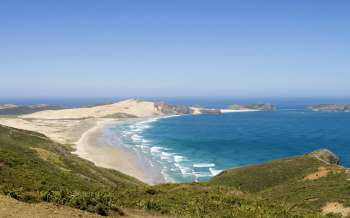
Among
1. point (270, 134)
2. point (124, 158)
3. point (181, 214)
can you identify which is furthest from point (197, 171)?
point (270, 134)

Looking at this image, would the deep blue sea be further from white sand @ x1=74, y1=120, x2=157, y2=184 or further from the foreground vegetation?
the foreground vegetation

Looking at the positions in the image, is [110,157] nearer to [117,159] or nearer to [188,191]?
[117,159]

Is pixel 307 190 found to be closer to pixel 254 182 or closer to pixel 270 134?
pixel 254 182

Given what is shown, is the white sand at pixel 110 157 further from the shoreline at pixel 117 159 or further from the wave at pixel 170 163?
the wave at pixel 170 163

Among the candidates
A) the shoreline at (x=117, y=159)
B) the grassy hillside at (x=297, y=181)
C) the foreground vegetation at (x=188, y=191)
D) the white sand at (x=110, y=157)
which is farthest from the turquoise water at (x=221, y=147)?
the foreground vegetation at (x=188, y=191)

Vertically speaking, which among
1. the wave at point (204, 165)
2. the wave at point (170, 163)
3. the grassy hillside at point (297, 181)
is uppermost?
the grassy hillside at point (297, 181)

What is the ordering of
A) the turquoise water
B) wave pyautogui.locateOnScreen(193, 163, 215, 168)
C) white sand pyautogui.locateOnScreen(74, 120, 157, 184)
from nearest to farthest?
1. white sand pyautogui.locateOnScreen(74, 120, 157, 184)
2. the turquoise water
3. wave pyautogui.locateOnScreen(193, 163, 215, 168)

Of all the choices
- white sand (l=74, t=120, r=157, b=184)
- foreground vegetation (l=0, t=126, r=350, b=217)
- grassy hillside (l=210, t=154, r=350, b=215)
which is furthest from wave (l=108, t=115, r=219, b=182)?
foreground vegetation (l=0, t=126, r=350, b=217)
